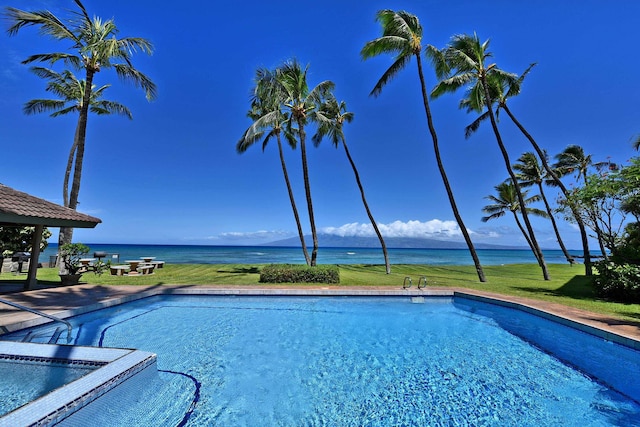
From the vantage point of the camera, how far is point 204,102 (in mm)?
20438

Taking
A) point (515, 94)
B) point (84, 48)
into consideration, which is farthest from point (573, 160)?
point (84, 48)

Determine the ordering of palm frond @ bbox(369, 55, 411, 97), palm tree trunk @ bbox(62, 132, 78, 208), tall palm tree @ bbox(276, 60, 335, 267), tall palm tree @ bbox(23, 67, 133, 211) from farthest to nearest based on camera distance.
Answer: palm tree trunk @ bbox(62, 132, 78, 208) < tall palm tree @ bbox(23, 67, 133, 211) < tall palm tree @ bbox(276, 60, 335, 267) < palm frond @ bbox(369, 55, 411, 97)

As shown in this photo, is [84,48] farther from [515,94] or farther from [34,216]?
[515,94]

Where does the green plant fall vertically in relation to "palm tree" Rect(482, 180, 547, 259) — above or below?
below

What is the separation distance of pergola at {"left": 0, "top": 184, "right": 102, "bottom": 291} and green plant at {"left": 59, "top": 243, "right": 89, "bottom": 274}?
935 mm

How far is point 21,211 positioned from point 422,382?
10010 millimetres

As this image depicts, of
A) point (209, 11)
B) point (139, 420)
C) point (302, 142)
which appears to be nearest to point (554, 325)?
point (139, 420)

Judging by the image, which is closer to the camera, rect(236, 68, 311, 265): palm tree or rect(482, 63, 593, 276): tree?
rect(236, 68, 311, 265): palm tree

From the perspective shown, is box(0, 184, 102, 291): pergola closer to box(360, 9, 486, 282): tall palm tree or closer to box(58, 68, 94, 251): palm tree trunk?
box(58, 68, 94, 251): palm tree trunk

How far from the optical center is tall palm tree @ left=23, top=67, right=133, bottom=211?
15674 mm

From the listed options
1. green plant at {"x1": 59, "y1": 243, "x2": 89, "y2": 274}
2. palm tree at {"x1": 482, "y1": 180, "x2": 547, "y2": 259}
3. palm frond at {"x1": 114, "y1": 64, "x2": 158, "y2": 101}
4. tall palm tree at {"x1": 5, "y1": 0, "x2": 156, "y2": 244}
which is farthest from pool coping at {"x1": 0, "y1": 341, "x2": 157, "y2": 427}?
palm tree at {"x1": 482, "y1": 180, "x2": 547, "y2": 259}

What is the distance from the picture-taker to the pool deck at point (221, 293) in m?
5.68

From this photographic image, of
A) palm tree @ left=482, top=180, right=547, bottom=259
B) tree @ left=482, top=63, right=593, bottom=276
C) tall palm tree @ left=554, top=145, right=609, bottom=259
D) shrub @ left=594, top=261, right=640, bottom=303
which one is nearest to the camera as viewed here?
shrub @ left=594, top=261, right=640, bottom=303

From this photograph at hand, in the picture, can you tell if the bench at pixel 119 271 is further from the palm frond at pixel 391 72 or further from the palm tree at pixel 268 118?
the palm frond at pixel 391 72
